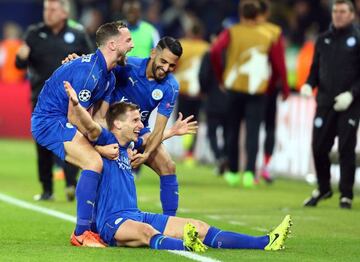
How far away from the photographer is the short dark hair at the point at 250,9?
19.3 m

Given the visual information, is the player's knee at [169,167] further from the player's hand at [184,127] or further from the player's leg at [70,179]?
the player's leg at [70,179]

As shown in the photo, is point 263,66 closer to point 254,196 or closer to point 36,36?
point 254,196

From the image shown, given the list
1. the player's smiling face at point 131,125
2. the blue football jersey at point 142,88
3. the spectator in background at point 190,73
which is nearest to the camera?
the player's smiling face at point 131,125

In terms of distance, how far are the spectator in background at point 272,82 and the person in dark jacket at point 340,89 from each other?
3404 mm

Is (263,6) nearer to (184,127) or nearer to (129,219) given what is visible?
(184,127)

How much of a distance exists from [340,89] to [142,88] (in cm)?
376

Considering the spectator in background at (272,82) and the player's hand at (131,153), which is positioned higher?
the player's hand at (131,153)

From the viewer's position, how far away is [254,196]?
1780cm

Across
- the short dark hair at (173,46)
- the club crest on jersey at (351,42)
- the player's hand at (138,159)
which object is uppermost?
the short dark hair at (173,46)

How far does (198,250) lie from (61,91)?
82.6 inches

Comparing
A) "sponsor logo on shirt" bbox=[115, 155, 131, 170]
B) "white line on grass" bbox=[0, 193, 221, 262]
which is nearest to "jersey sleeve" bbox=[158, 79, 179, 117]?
"sponsor logo on shirt" bbox=[115, 155, 131, 170]

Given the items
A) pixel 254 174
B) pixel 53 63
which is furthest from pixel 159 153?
pixel 254 174

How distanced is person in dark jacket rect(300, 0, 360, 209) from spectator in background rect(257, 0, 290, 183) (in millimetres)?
3404

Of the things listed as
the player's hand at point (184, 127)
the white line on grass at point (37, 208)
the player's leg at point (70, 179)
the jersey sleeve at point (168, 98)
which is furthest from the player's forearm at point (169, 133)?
the player's leg at point (70, 179)
